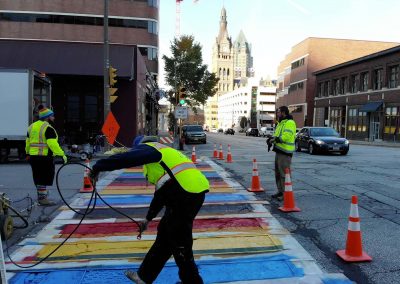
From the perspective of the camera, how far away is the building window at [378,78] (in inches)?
1939

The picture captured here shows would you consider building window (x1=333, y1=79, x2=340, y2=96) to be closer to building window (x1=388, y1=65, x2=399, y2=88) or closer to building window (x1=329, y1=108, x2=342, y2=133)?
building window (x1=329, y1=108, x2=342, y2=133)

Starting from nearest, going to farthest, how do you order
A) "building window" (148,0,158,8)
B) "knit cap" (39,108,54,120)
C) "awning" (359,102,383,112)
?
"knit cap" (39,108,54,120), "building window" (148,0,158,8), "awning" (359,102,383,112)

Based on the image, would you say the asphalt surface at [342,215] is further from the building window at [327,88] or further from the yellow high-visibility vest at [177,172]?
the building window at [327,88]

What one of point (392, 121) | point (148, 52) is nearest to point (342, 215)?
point (392, 121)

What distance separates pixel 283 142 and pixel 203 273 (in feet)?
14.7

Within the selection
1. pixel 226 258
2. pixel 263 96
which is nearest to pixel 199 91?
pixel 226 258

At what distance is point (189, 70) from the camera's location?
5381 cm

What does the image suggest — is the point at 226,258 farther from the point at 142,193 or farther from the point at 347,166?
the point at 347,166

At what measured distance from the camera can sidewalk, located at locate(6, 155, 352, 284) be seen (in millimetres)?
4512

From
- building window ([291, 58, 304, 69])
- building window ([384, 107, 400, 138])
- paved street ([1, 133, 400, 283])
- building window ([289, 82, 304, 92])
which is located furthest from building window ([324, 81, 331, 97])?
paved street ([1, 133, 400, 283])

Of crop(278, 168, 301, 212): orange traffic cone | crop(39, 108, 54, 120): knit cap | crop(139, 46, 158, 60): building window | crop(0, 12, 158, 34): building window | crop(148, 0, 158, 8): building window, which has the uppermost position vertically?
crop(148, 0, 158, 8): building window

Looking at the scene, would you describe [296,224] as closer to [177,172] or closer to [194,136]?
[177,172]

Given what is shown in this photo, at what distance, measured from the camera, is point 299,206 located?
320 inches

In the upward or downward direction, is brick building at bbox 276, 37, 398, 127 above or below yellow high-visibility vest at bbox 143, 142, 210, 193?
above
